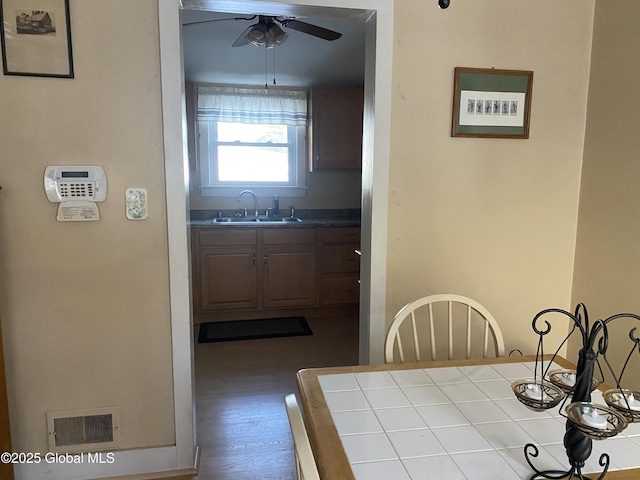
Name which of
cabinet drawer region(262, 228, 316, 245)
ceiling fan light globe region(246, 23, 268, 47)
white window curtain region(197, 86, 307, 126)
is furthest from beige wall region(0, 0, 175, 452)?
white window curtain region(197, 86, 307, 126)

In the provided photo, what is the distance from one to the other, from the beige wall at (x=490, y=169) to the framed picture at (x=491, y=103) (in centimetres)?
4

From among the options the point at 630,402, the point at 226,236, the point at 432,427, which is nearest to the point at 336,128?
the point at 226,236

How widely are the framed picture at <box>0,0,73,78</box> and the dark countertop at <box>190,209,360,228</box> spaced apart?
2.15 meters

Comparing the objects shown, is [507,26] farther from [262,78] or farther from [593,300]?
[262,78]

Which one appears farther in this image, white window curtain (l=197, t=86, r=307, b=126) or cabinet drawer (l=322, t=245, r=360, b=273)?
white window curtain (l=197, t=86, r=307, b=126)

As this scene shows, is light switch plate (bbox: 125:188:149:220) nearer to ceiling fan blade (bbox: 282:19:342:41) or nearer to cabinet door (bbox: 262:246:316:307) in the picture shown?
ceiling fan blade (bbox: 282:19:342:41)

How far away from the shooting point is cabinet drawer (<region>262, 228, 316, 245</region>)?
394 cm

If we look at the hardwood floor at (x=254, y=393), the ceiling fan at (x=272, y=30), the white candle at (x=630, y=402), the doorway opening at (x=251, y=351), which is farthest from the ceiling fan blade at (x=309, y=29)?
the white candle at (x=630, y=402)

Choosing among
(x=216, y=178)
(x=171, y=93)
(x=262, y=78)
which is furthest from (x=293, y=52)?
(x=171, y=93)

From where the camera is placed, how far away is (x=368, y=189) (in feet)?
6.55

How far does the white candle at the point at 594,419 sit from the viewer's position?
2.57 ft

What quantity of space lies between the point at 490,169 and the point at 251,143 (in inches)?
116

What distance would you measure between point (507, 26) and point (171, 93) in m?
1.51

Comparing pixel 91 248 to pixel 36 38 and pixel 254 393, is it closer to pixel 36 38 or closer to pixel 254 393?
pixel 36 38
